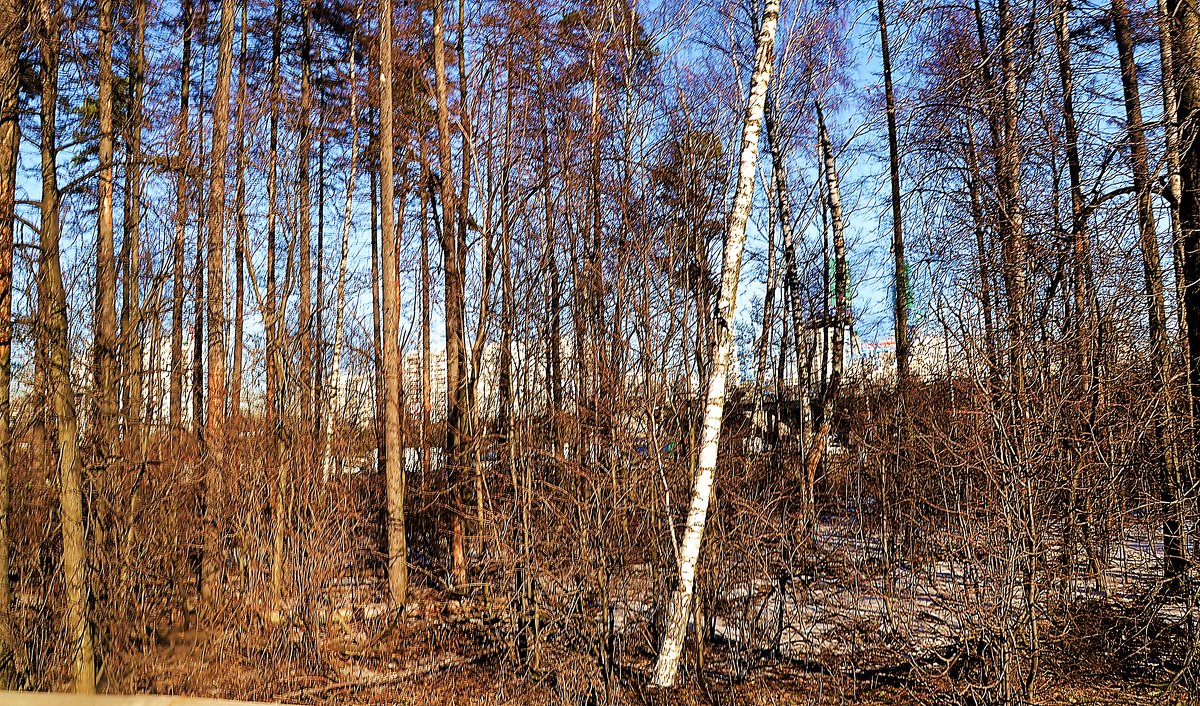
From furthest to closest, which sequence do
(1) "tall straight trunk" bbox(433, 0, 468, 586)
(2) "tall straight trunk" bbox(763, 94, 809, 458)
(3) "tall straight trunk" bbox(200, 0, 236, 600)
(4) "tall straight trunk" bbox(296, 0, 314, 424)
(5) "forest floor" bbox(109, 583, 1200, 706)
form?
(2) "tall straight trunk" bbox(763, 94, 809, 458), (1) "tall straight trunk" bbox(433, 0, 468, 586), (4) "tall straight trunk" bbox(296, 0, 314, 424), (3) "tall straight trunk" bbox(200, 0, 236, 600), (5) "forest floor" bbox(109, 583, 1200, 706)

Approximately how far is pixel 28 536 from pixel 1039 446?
776 centimetres

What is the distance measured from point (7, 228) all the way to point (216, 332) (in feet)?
9.97

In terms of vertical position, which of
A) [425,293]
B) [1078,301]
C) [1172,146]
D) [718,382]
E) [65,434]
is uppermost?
[425,293]

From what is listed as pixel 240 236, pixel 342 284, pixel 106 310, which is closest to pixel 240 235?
pixel 240 236

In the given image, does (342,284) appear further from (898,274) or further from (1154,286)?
(1154,286)

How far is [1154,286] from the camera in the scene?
6.19 metres

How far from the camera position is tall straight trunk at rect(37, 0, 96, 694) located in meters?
5.73

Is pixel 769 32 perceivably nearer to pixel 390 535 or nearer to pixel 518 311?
pixel 518 311

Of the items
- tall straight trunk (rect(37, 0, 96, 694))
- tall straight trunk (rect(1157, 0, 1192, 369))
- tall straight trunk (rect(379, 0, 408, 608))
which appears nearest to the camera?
tall straight trunk (rect(1157, 0, 1192, 369))

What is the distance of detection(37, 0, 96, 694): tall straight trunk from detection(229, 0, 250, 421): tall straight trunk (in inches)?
109

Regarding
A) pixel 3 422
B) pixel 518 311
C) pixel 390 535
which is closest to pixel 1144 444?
pixel 518 311

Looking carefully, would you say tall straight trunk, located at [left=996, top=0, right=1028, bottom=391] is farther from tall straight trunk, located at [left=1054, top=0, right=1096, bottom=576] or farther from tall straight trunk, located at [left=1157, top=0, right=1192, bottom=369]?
tall straight trunk, located at [left=1157, top=0, right=1192, bottom=369]

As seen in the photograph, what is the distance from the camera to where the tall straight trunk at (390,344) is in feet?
29.7

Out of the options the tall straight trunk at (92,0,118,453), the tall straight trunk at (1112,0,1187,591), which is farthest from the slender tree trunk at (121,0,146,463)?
the tall straight trunk at (1112,0,1187,591)
